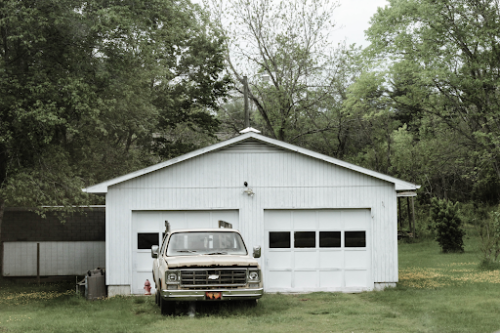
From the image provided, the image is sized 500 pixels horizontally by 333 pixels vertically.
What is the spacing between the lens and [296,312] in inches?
516

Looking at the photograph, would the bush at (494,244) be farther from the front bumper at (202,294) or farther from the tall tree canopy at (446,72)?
the front bumper at (202,294)

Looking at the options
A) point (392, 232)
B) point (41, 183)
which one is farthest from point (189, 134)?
point (392, 232)

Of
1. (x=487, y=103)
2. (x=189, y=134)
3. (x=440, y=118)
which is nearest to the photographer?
(x=487, y=103)

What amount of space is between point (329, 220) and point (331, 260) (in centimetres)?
115

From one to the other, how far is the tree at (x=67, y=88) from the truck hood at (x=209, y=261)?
731 centimetres

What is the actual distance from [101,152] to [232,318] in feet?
48.5

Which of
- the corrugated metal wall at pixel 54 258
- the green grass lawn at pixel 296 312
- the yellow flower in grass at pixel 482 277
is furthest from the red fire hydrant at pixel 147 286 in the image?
the yellow flower in grass at pixel 482 277

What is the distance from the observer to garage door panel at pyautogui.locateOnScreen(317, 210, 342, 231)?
17.3 meters

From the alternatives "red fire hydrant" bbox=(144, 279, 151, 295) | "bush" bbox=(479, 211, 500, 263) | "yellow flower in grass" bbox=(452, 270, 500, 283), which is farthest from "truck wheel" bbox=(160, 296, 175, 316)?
"bush" bbox=(479, 211, 500, 263)

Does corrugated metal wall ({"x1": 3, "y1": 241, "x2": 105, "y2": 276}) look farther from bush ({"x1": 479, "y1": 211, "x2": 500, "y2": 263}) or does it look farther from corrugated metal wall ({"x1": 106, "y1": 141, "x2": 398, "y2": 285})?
bush ({"x1": 479, "y1": 211, "x2": 500, "y2": 263})

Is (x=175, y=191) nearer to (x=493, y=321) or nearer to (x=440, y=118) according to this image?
(x=493, y=321)

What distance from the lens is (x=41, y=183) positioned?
18922 millimetres

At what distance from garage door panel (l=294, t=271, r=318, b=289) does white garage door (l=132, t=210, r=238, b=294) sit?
2.30m

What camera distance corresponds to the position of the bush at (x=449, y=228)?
2786 centimetres
